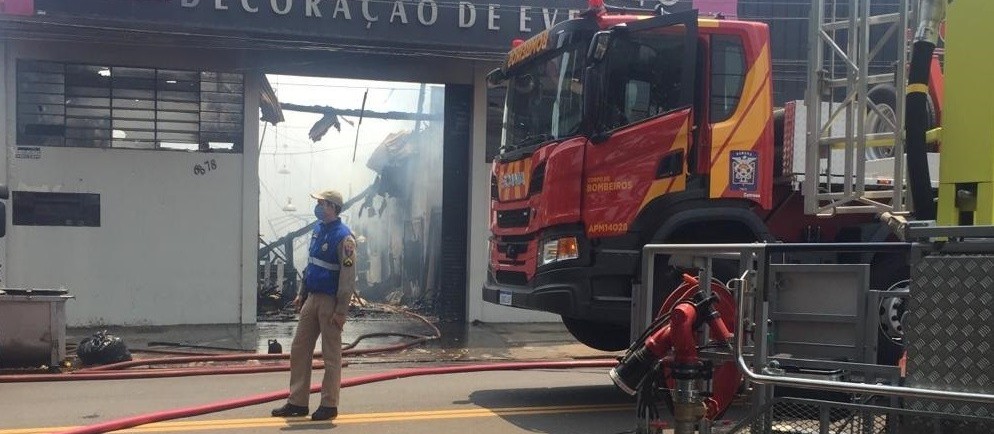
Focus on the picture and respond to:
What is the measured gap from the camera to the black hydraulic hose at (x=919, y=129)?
3854mm

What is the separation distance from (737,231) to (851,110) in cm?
147

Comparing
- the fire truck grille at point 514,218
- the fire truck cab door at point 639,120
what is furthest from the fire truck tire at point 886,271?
the fire truck grille at point 514,218

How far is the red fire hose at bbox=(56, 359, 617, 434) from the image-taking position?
6.45 metres

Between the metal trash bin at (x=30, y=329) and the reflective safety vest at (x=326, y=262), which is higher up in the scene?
the reflective safety vest at (x=326, y=262)

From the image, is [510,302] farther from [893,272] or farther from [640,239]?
[893,272]

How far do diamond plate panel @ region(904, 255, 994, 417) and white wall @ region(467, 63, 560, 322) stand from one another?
1140 cm

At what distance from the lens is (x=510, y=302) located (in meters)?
7.80

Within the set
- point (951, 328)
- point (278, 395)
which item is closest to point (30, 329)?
point (278, 395)

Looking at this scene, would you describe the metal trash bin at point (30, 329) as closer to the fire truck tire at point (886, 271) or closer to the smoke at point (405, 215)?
the fire truck tire at point (886, 271)

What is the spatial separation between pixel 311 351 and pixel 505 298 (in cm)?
172

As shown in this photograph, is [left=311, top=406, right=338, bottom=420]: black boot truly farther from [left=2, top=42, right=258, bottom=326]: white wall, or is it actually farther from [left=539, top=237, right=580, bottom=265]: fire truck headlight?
[left=2, top=42, right=258, bottom=326]: white wall

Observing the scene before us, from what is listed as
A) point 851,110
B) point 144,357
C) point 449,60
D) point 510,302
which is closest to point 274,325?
point 144,357

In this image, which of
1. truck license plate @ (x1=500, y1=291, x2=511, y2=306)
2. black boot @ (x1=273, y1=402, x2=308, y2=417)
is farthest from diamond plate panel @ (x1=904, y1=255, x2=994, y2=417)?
black boot @ (x1=273, y1=402, x2=308, y2=417)

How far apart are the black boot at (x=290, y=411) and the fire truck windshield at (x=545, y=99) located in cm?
293
